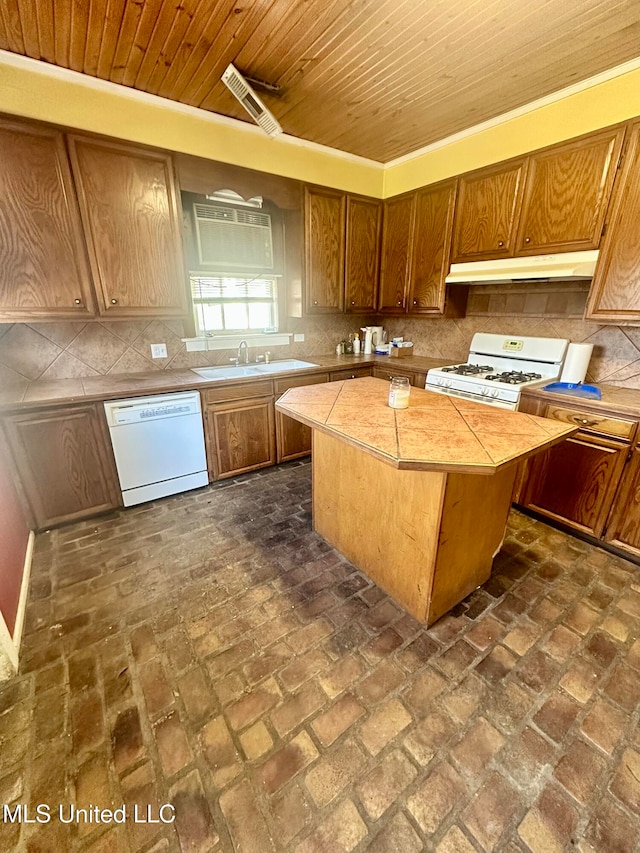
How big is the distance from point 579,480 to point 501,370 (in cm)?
108

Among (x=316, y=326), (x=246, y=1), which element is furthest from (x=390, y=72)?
(x=316, y=326)

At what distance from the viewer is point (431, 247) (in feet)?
10.3

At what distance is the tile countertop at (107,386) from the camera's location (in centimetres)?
212

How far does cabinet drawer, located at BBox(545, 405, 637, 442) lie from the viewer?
1.98 meters

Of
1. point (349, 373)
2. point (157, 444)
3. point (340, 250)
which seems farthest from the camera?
point (349, 373)

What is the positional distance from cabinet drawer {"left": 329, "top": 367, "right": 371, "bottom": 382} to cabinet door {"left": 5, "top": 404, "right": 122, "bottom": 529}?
196 centimetres

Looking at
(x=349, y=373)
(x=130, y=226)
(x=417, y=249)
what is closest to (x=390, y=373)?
(x=349, y=373)

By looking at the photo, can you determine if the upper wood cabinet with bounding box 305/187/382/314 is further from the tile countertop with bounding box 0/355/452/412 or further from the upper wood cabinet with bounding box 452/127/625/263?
the upper wood cabinet with bounding box 452/127/625/263

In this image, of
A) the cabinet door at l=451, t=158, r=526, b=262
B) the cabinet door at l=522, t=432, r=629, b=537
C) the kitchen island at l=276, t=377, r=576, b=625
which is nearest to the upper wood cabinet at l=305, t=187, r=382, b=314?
the cabinet door at l=451, t=158, r=526, b=262

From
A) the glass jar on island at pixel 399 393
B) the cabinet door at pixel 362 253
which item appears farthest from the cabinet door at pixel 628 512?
the cabinet door at pixel 362 253

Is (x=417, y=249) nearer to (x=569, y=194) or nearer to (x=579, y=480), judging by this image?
(x=569, y=194)

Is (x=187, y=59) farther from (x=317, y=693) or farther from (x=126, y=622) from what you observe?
(x=317, y=693)

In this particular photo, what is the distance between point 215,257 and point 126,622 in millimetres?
2728

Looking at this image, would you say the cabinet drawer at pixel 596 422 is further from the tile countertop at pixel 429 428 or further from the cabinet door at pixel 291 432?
the cabinet door at pixel 291 432
